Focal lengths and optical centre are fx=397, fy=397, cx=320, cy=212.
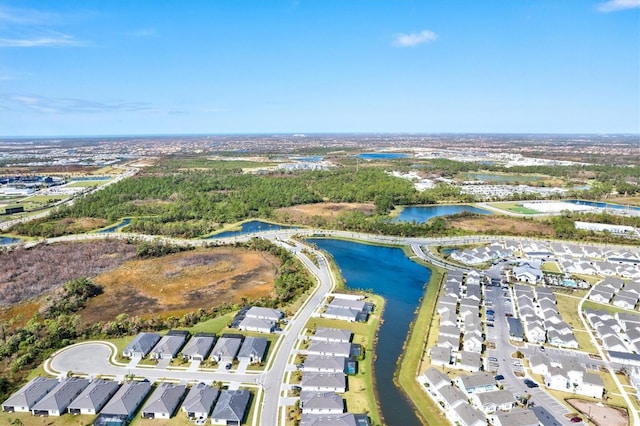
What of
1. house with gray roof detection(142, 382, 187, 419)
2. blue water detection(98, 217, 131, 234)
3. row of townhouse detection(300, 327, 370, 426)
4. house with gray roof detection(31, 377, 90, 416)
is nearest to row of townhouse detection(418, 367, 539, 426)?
row of townhouse detection(300, 327, 370, 426)

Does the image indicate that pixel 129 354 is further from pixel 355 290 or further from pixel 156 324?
pixel 355 290

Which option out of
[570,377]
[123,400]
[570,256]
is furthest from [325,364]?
[570,256]

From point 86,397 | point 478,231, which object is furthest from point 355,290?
point 478,231

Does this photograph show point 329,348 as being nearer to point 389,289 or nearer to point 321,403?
point 321,403

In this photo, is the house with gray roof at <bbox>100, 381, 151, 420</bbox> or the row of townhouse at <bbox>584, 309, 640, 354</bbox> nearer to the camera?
the house with gray roof at <bbox>100, 381, 151, 420</bbox>

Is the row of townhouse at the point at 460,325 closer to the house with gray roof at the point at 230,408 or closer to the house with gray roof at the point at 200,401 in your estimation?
the house with gray roof at the point at 230,408

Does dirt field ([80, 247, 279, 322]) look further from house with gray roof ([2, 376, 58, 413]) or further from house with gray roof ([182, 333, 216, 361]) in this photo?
house with gray roof ([2, 376, 58, 413])
